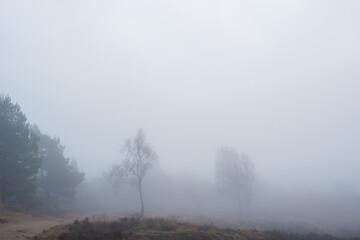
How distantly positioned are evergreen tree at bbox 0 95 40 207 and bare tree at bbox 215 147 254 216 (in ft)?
99.8

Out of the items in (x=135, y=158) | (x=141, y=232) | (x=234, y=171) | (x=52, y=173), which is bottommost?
(x=141, y=232)

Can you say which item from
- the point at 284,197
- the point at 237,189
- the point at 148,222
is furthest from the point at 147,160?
the point at 284,197

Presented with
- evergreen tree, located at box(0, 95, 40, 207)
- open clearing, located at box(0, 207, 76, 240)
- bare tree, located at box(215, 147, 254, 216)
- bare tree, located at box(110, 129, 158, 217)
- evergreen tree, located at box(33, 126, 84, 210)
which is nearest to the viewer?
open clearing, located at box(0, 207, 76, 240)

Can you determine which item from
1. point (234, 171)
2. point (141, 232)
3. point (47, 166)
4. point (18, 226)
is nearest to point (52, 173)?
point (47, 166)

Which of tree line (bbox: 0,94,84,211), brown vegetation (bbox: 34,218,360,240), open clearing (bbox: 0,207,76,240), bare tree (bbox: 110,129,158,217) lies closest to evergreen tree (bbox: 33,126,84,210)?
tree line (bbox: 0,94,84,211)

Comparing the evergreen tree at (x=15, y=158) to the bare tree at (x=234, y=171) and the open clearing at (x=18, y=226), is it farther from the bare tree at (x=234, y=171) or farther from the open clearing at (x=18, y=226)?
the bare tree at (x=234, y=171)

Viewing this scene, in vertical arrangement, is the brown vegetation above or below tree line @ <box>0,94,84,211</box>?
below

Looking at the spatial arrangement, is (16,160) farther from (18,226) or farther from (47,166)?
(47,166)

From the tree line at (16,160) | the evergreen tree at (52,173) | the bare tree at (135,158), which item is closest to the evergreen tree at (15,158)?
the tree line at (16,160)

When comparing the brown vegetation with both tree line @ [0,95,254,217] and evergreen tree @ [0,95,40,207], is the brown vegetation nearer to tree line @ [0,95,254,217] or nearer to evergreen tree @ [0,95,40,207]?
tree line @ [0,95,254,217]

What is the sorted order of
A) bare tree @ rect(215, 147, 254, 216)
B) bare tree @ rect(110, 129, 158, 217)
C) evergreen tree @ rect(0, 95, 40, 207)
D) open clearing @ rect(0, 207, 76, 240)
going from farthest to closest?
1. bare tree @ rect(215, 147, 254, 216)
2. bare tree @ rect(110, 129, 158, 217)
3. evergreen tree @ rect(0, 95, 40, 207)
4. open clearing @ rect(0, 207, 76, 240)

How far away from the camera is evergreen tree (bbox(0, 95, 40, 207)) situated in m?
26.4

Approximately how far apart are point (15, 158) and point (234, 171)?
3410 cm

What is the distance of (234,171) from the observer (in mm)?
45188
